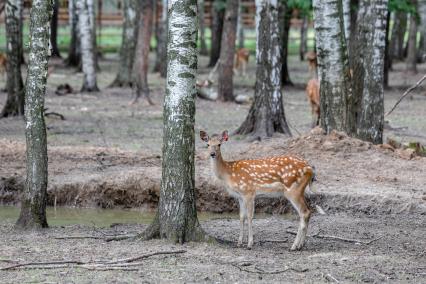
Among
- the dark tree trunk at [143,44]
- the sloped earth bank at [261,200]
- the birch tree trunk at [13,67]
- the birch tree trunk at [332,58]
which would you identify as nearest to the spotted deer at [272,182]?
the sloped earth bank at [261,200]

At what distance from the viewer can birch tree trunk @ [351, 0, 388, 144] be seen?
17.1 metres

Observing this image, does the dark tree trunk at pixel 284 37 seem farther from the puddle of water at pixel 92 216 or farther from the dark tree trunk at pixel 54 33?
the puddle of water at pixel 92 216

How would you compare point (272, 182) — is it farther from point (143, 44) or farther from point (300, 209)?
point (143, 44)

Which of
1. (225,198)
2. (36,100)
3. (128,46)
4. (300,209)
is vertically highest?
(36,100)

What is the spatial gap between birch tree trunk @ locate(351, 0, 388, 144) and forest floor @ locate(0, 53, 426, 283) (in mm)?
1036

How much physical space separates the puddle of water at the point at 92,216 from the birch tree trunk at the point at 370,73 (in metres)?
4.31

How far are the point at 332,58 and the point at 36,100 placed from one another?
6.16m

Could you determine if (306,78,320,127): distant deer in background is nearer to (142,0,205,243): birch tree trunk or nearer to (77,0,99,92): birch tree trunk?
(77,0,99,92): birch tree trunk

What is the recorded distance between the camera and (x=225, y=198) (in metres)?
14.1

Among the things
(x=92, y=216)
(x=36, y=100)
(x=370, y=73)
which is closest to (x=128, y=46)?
(x=370, y=73)

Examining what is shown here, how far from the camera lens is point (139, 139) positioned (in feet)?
62.7

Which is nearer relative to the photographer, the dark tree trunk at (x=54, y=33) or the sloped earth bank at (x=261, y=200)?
the sloped earth bank at (x=261, y=200)

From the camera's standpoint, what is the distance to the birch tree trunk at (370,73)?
56.0 ft

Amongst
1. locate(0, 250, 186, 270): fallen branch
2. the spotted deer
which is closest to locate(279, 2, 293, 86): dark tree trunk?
the spotted deer
